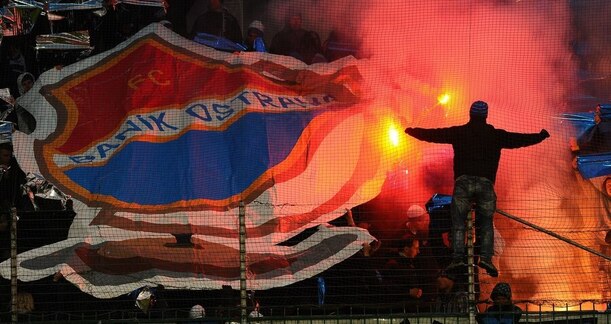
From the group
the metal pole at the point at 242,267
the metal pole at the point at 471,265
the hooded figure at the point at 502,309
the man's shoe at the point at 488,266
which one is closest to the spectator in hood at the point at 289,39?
the man's shoe at the point at 488,266

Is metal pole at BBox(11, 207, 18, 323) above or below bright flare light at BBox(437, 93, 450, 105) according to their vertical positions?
below

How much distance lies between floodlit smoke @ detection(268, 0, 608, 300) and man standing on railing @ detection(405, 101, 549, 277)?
5.20 feet

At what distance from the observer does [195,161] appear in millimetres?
12492

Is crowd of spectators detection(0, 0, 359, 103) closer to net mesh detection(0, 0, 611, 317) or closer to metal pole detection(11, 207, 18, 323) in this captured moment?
net mesh detection(0, 0, 611, 317)

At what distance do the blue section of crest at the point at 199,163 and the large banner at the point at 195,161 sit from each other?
0.05ft

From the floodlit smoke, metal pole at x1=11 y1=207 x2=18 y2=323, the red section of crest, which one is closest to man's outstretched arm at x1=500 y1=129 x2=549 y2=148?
the floodlit smoke

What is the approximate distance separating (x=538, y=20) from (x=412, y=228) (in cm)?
317

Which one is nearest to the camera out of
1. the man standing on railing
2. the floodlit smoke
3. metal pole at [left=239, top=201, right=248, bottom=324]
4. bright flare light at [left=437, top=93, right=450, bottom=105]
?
metal pole at [left=239, top=201, right=248, bottom=324]

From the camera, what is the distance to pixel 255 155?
12445mm

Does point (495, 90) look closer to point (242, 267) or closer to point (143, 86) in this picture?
point (143, 86)

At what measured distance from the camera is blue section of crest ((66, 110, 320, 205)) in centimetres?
1240

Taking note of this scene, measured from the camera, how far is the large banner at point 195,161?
1191cm

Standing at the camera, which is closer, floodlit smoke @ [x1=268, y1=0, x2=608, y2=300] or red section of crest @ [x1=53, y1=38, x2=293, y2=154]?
floodlit smoke @ [x1=268, y1=0, x2=608, y2=300]

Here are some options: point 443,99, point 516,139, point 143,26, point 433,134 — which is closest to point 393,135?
point 443,99
